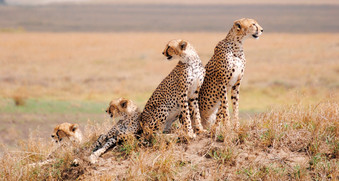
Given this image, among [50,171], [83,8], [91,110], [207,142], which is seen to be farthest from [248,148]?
[83,8]

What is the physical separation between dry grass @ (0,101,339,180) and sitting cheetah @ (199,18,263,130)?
0.30m

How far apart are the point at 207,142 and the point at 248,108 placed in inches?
339

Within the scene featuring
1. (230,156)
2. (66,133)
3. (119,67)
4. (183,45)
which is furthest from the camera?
(119,67)

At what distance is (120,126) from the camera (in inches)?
191

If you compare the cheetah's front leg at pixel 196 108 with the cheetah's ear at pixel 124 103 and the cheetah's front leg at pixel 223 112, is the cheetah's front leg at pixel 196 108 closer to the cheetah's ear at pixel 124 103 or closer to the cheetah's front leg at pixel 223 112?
the cheetah's front leg at pixel 223 112

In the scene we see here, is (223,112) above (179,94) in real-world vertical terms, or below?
below

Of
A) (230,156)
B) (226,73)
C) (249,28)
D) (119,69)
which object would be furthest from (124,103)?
(119,69)

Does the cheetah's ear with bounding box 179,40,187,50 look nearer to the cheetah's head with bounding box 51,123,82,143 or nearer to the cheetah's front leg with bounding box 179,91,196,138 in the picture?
the cheetah's front leg with bounding box 179,91,196,138

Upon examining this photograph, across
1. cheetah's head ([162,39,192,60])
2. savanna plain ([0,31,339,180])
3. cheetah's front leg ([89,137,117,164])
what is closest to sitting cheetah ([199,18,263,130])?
savanna plain ([0,31,339,180])

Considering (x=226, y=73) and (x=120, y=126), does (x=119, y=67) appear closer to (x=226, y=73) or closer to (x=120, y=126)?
(x=120, y=126)

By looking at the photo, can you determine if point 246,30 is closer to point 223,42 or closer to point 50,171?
point 223,42

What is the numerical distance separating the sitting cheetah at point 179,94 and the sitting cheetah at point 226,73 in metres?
0.20

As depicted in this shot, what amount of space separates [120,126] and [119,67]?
778 inches

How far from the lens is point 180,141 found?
4926mm
